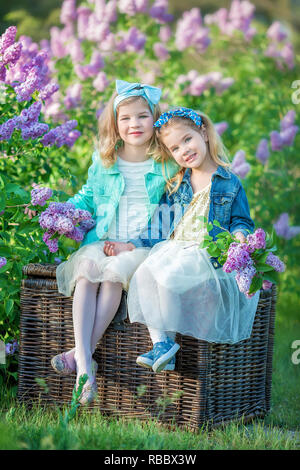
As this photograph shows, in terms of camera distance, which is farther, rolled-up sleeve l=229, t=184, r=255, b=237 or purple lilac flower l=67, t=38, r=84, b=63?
purple lilac flower l=67, t=38, r=84, b=63

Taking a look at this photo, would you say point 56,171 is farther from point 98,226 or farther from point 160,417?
point 160,417

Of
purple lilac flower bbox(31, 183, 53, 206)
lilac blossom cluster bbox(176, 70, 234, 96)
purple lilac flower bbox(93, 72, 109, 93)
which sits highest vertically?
lilac blossom cluster bbox(176, 70, 234, 96)

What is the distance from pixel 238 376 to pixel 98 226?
2.99 feet

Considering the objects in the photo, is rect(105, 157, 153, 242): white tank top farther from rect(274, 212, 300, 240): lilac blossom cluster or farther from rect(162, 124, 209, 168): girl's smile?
rect(274, 212, 300, 240): lilac blossom cluster

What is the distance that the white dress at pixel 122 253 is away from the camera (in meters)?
2.68

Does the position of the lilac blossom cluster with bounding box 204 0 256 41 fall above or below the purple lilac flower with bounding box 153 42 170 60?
above

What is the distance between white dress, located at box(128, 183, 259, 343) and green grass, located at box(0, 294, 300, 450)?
365 millimetres

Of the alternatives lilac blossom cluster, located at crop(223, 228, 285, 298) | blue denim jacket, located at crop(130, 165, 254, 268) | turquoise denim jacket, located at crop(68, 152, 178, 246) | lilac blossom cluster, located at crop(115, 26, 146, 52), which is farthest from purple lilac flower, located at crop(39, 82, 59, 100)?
lilac blossom cluster, located at crop(115, 26, 146, 52)

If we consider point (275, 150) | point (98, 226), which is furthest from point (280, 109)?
point (98, 226)

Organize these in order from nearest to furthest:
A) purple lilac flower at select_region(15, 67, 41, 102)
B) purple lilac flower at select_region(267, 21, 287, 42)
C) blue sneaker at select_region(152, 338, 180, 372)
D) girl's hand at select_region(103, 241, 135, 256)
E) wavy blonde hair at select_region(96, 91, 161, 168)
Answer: blue sneaker at select_region(152, 338, 180, 372) < girl's hand at select_region(103, 241, 135, 256) < purple lilac flower at select_region(15, 67, 41, 102) < wavy blonde hair at select_region(96, 91, 161, 168) < purple lilac flower at select_region(267, 21, 287, 42)

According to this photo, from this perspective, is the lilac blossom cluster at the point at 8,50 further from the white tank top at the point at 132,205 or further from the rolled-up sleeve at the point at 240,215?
the rolled-up sleeve at the point at 240,215

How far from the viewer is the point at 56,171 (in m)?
A: 3.63

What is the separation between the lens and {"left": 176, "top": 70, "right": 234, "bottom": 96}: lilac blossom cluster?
4.58m

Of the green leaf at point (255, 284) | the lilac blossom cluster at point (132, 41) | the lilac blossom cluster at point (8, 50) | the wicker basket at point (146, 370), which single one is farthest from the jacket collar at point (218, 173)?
the lilac blossom cluster at point (132, 41)
